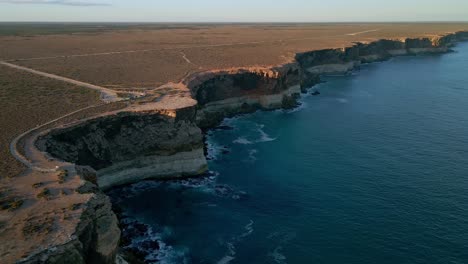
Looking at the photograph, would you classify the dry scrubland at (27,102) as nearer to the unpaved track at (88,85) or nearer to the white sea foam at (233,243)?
the unpaved track at (88,85)

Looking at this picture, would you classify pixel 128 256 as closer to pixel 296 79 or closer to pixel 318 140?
pixel 318 140

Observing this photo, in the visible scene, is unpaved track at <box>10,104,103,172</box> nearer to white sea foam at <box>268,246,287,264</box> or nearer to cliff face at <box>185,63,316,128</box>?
white sea foam at <box>268,246,287,264</box>

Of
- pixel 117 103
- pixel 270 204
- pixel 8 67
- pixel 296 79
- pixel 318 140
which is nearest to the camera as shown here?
pixel 270 204

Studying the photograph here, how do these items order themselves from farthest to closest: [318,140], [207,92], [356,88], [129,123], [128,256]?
1. [356,88]
2. [207,92]
3. [318,140]
4. [129,123]
5. [128,256]

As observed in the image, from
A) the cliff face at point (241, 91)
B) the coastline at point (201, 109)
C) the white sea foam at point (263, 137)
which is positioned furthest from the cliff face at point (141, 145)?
the cliff face at point (241, 91)

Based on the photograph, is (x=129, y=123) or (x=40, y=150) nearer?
(x=40, y=150)

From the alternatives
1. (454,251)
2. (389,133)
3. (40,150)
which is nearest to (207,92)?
(389,133)

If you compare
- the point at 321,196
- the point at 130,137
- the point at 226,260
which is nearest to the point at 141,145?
the point at 130,137
